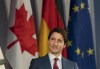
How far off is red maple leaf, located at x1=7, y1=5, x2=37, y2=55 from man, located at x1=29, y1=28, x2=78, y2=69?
0.61m

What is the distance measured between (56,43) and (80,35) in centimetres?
95

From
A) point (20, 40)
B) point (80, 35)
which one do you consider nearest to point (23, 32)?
point (20, 40)

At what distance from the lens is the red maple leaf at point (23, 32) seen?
227 cm

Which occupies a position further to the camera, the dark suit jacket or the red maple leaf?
the red maple leaf

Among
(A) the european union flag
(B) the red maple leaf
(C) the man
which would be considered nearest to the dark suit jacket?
(C) the man

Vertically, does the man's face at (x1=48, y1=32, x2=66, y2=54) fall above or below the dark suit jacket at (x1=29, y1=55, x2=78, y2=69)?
above

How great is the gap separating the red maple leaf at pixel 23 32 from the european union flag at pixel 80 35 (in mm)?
448

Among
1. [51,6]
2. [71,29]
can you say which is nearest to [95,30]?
[71,29]

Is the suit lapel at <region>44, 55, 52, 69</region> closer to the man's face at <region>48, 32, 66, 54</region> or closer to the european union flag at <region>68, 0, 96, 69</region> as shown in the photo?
the man's face at <region>48, 32, 66, 54</region>

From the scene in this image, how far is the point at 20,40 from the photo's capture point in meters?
2.27

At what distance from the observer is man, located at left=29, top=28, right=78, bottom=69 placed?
5.40 ft

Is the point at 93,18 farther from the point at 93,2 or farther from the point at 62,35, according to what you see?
A: the point at 62,35

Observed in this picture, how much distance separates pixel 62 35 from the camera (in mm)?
1669

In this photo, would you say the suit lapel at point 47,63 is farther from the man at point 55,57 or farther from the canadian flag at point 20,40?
the canadian flag at point 20,40
